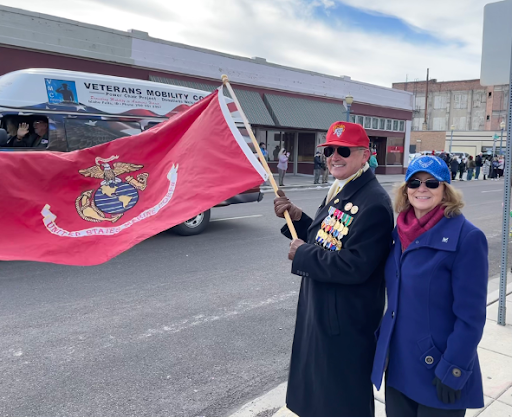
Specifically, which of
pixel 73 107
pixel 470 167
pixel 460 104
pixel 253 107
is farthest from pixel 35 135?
pixel 460 104

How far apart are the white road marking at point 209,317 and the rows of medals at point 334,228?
2633 millimetres

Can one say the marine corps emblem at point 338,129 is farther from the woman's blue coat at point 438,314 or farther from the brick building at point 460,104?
the brick building at point 460,104

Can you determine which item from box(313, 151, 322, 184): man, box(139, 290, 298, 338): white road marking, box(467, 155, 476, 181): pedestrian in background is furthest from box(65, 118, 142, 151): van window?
box(467, 155, 476, 181): pedestrian in background

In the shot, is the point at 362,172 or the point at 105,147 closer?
the point at 362,172

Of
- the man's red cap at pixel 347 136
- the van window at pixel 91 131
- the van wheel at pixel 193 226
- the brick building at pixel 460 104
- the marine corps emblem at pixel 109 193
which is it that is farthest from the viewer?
the brick building at pixel 460 104

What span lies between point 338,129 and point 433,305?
39.4 inches

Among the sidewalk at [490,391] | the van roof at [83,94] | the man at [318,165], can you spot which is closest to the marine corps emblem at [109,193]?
the sidewalk at [490,391]

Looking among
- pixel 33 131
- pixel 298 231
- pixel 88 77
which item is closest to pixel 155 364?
pixel 298 231

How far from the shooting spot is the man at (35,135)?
7551 mm

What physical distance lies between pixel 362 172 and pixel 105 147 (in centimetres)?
180

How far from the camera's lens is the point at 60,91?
7797mm

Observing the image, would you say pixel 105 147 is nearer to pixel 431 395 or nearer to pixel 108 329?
pixel 108 329

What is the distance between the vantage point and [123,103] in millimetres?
8305

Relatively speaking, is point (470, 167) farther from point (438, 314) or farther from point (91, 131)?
point (438, 314)
